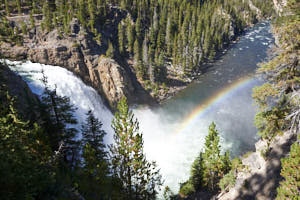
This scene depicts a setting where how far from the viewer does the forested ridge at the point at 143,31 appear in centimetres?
Answer: 4988

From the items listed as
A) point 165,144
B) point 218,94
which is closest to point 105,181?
point 165,144

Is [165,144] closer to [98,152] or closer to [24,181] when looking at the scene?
[98,152]

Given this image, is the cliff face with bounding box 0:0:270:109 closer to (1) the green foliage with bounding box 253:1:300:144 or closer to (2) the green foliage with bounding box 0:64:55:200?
(2) the green foliage with bounding box 0:64:55:200

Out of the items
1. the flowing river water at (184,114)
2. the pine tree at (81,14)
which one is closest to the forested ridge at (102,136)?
the pine tree at (81,14)

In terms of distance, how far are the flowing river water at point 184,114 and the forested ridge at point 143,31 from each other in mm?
8704

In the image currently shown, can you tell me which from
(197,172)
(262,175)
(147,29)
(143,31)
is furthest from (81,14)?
(262,175)

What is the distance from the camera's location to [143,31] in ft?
241

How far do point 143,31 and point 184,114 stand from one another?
40.7 meters

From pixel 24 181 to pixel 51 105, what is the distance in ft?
45.1

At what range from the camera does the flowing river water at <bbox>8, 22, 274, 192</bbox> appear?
115ft

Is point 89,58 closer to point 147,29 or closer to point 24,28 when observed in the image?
point 24,28

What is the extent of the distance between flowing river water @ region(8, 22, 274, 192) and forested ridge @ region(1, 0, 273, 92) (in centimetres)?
870

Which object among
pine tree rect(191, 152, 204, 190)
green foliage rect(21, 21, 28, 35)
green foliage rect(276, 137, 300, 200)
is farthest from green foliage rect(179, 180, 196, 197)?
green foliage rect(21, 21, 28, 35)

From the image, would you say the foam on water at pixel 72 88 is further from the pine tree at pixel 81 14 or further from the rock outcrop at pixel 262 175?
the rock outcrop at pixel 262 175
